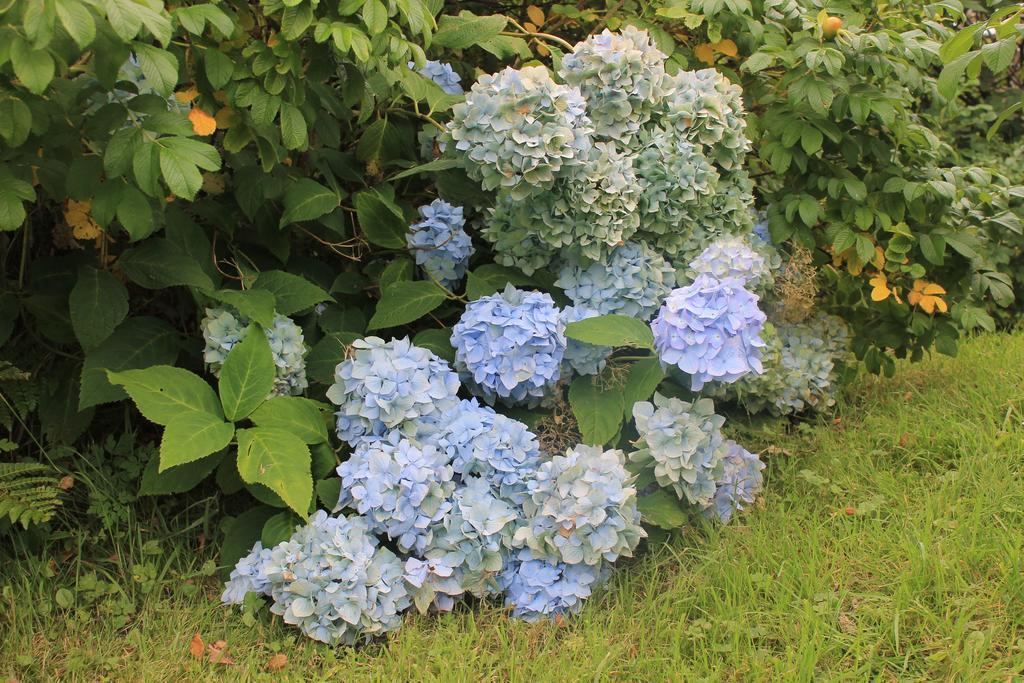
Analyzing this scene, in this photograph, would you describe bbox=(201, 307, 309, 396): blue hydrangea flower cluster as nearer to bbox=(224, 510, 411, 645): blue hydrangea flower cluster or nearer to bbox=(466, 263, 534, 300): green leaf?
bbox=(224, 510, 411, 645): blue hydrangea flower cluster

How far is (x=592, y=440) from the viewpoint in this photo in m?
2.30

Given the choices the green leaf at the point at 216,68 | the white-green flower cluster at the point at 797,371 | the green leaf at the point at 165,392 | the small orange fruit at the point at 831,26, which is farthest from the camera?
the white-green flower cluster at the point at 797,371

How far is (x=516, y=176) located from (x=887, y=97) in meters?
1.20

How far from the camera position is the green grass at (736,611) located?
1820 mm

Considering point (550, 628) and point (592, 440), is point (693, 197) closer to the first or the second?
point (592, 440)

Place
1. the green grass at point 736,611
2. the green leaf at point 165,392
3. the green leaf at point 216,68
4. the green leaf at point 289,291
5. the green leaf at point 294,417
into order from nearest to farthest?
1. the green grass at point 736,611
2. the green leaf at point 216,68
3. the green leaf at point 165,392
4. the green leaf at point 294,417
5. the green leaf at point 289,291

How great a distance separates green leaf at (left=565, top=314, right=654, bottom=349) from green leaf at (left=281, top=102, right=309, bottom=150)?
80 centimetres

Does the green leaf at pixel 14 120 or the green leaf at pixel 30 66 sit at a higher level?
the green leaf at pixel 30 66

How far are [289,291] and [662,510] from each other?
111 cm

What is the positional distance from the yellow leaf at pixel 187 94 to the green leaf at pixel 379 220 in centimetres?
53

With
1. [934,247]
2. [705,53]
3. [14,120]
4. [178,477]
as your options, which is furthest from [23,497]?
[934,247]

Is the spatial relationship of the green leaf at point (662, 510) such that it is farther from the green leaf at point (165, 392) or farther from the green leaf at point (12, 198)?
the green leaf at point (12, 198)

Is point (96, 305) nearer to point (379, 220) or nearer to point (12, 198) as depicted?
point (12, 198)

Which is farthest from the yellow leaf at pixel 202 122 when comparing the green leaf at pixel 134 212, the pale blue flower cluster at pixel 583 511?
the pale blue flower cluster at pixel 583 511
